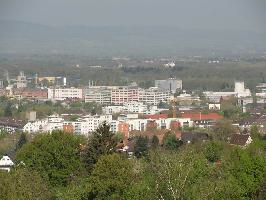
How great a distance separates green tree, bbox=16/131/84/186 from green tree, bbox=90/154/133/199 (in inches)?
74.4

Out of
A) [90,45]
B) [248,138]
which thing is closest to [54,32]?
[90,45]

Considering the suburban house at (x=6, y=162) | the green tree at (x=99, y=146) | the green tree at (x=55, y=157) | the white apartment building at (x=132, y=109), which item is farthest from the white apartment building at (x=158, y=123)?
the green tree at (x=99, y=146)

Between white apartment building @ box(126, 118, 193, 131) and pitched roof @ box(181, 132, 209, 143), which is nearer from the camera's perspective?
pitched roof @ box(181, 132, 209, 143)

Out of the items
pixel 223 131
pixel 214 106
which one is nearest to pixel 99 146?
pixel 223 131

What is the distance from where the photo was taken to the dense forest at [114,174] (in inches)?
438

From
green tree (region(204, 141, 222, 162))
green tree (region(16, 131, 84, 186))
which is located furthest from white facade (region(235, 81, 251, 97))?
green tree (region(16, 131, 84, 186))

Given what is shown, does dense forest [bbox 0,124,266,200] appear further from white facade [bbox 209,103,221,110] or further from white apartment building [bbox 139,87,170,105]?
white apartment building [bbox 139,87,170,105]

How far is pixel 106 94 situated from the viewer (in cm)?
5197

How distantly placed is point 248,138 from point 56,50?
98.0 meters

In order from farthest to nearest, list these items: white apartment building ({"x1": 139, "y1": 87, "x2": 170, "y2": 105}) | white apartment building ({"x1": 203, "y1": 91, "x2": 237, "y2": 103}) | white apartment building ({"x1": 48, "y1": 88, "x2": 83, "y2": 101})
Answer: white apartment building ({"x1": 48, "y1": 88, "x2": 83, "y2": 101}) → white apartment building ({"x1": 139, "y1": 87, "x2": 170, "y2": 105}) → white apartment building ({"x1": 203, "y1": 91, "x2": 237, "y2": 103})

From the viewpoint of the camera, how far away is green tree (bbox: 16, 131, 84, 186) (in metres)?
15.1

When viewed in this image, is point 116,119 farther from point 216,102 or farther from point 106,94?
point 106,94

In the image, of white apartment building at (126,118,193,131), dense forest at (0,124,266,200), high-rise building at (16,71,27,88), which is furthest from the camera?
high-rise building at (16,71,27,88)

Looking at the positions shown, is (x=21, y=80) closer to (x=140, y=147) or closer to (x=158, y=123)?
(x=158, y=123)
